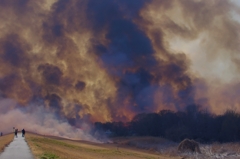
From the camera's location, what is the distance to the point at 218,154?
75.3 meters

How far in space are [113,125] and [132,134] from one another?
65.2 feet

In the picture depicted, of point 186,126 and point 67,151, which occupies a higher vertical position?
point 186,126

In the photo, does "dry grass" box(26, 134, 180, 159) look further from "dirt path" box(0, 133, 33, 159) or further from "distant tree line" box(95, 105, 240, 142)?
"distant tree line" box(95, 105, 240, 142)

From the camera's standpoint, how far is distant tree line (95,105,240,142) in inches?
5586

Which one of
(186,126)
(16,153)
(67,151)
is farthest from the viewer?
(186,126)

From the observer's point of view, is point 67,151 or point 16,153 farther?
point 67,151

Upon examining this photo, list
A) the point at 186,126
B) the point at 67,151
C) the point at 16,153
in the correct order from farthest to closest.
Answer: the point at 186,126 < the point at 67,151 < the point at 16,153

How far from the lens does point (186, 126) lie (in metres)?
154

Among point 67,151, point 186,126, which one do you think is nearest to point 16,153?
point 67,151

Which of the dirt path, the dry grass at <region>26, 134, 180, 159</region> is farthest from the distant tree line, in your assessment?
the dirt path

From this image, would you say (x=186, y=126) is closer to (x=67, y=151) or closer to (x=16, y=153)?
(x=67, y=151)

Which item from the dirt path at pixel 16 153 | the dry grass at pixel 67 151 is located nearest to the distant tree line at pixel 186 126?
the dry grass at pixel 67 151

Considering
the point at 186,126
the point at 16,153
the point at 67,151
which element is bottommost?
the point at 67,151

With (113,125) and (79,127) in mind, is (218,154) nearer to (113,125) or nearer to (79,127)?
(79,127)
